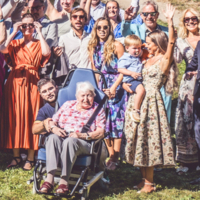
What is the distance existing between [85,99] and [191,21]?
1.94 m

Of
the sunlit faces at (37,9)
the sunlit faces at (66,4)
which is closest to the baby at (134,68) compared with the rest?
the sunlit faces at (37,9)

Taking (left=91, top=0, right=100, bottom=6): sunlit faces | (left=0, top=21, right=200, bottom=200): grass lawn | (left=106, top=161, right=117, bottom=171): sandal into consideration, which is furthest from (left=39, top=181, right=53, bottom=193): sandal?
(left=91, top=0, right=100, bottom=6): sunlit faces

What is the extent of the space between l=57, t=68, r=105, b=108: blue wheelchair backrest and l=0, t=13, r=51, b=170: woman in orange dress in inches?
28.0

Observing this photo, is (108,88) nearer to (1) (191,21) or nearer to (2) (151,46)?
(2) (151,46)

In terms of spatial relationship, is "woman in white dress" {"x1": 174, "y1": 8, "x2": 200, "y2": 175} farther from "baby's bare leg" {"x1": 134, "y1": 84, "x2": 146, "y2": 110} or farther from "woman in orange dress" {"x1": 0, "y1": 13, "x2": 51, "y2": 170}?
"woman in orange dress" {"x1": 0, "y1": 13, "x2": 51, "y2": 170}

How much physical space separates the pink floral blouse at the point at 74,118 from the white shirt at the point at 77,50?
3.65 ft

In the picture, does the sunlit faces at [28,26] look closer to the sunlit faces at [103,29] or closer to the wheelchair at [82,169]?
the sunlit faces at [103,29]

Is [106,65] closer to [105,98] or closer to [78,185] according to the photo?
[105,98]

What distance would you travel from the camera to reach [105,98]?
4500 mm

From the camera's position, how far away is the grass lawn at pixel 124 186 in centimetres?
419

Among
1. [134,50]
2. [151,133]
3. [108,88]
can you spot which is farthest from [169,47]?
[108,88]

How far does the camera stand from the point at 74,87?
462 cm

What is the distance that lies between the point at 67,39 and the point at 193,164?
103 inches

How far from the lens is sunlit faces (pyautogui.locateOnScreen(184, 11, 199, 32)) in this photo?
4988 mm
